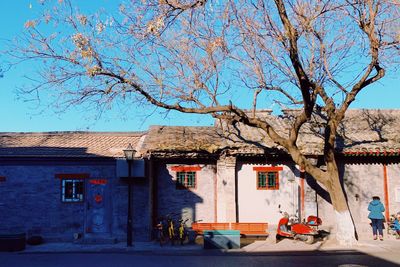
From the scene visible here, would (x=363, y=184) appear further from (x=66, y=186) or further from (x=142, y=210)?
(x=66, y=186)

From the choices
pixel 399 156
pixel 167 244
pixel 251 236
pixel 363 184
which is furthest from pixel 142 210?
pixel 399 156

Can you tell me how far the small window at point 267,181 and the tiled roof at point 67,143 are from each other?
17.0 ft

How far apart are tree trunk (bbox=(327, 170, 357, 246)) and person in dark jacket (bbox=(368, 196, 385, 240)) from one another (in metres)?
1.71

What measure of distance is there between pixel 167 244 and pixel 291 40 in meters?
8.06

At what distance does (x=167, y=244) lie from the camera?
623 inches

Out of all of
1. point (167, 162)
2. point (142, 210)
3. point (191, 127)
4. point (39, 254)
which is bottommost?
point (39, 254)

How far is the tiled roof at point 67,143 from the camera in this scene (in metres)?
17.0

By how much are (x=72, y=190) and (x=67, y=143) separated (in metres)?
2.41

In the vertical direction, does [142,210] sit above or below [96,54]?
below

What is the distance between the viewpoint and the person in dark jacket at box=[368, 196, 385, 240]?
626 inches

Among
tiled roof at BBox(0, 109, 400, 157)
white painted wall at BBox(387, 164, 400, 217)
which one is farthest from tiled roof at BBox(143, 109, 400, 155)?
white painted wall at BBox(387, 164, 400, 217)

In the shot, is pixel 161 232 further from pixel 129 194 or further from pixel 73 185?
pixel 73 185

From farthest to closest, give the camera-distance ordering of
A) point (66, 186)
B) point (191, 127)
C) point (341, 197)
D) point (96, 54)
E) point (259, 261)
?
point (191, 127)
point (66, 186)
point (341, 197)
point (96, 54)
point (259, 261)

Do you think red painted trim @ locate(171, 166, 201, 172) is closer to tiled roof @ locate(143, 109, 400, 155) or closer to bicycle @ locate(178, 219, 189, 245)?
tiled roof @ locate(143, 109, 400, 155)
